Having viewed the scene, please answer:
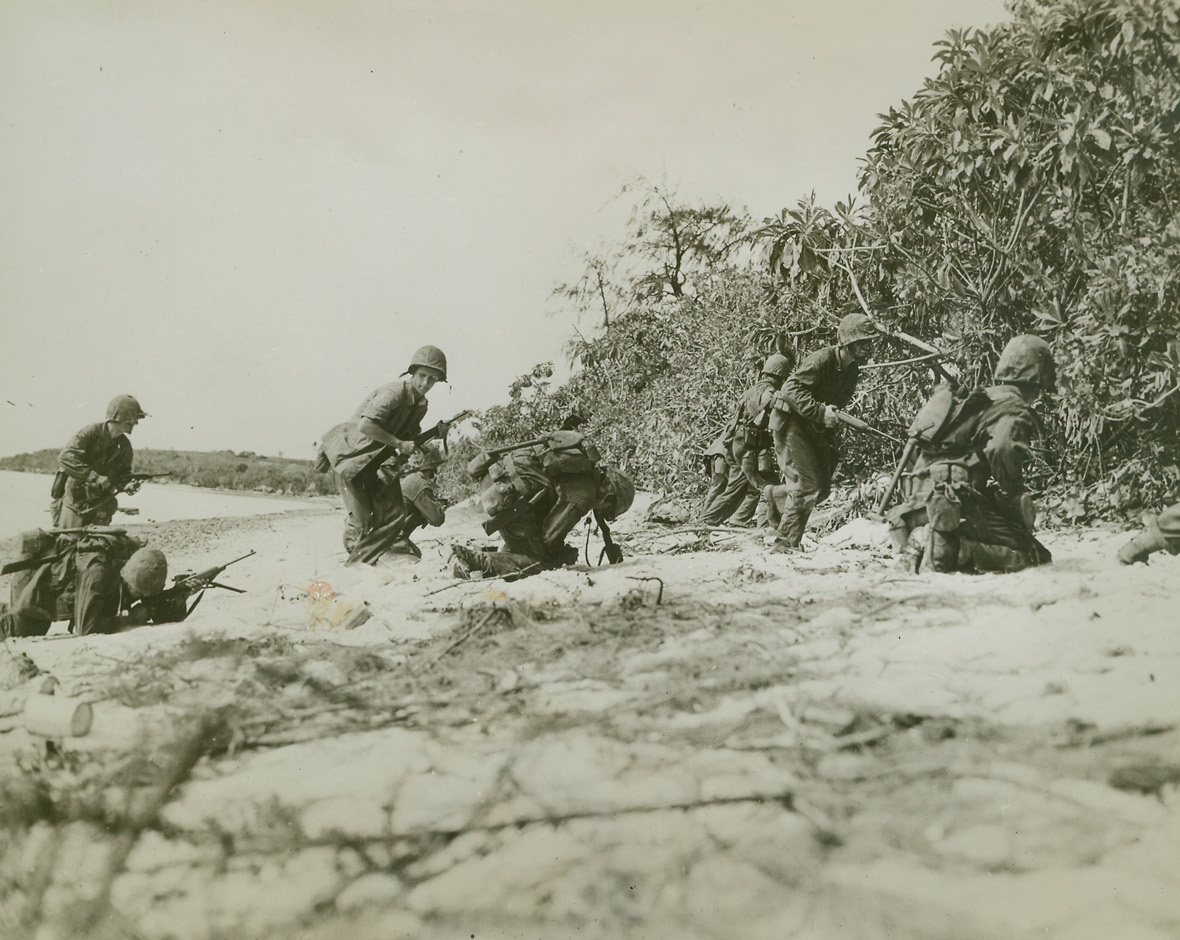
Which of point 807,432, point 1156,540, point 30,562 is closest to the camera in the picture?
point 1156,540

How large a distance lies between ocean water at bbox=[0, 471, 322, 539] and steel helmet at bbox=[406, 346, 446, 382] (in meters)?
0.90

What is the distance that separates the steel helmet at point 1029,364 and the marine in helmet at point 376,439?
242 centimetres

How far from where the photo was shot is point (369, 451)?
3.89 meters

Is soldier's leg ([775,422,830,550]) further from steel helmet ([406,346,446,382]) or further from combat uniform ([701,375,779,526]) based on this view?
steel helmet ([406,346,446,382])

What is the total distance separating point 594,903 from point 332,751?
110 centimetres

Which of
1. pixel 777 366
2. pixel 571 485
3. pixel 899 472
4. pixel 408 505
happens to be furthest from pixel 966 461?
pixel 408 505

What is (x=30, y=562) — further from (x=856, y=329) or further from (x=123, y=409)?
(x=856, y=329)

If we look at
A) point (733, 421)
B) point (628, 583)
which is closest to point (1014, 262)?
point (733, 421)

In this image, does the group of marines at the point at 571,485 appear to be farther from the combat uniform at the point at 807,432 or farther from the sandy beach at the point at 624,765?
the sandy beach at the point at 624,765

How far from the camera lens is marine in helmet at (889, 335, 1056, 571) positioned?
3.41 meters

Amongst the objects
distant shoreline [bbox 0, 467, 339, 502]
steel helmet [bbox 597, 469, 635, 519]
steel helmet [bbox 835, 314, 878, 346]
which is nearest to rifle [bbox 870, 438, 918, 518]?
steel helmet [bbox 835, 314, 878, 346]

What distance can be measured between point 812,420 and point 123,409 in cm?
318

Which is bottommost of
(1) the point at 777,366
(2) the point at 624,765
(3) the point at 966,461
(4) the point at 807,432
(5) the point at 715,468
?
(2) the point at 624,765

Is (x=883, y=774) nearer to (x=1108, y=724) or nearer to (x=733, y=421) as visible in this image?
(x=1108, y=724)
